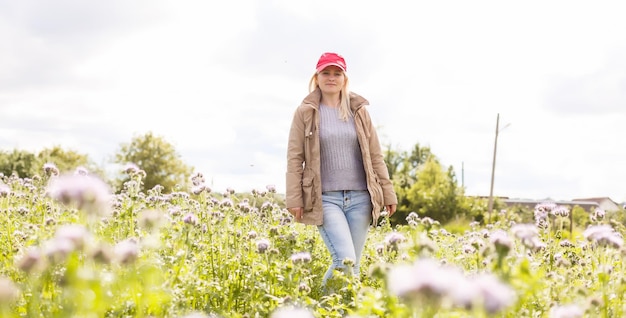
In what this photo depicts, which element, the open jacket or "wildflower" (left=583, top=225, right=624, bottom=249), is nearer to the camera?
"wildflower" (left=583, top=225, right=624, bottom=249)

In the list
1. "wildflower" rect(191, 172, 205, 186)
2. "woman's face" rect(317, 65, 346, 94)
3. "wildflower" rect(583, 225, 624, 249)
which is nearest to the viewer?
"wildflower" rect(583, 225, 624, 249)

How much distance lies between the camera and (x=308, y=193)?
600 cm

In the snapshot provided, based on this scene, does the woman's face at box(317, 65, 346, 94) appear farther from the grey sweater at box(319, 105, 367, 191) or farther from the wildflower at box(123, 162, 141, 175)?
the wildflower at box(123, 162, 141, 175)

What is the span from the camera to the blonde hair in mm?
6266

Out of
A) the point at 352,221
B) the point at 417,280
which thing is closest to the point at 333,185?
the point at 352,221

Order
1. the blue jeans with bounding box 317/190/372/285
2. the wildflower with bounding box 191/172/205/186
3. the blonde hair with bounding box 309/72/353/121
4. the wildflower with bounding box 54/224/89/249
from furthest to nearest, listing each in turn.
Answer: the wildflower with bounding box 191/172/205/186, the blonde hair with bounding box 309/72/353/121, the blue jeans with bounding box 317/190/372/285, the wildflower with bounding box 54/224/89/249

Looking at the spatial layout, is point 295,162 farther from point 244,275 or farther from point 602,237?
point 602,237

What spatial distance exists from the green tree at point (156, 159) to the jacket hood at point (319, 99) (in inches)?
1531

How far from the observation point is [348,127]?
6277 millimetres

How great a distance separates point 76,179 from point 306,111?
3.59m

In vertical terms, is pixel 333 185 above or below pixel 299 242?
above

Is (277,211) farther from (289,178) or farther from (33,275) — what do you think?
(33,275)

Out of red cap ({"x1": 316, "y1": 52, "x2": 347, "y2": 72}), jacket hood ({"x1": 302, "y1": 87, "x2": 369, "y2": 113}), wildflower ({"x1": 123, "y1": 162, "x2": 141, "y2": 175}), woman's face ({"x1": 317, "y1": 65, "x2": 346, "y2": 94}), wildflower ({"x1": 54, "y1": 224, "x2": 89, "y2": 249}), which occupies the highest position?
red cap ({"x1": 316, "y1": 52, "x2": 347, "y2": 72})

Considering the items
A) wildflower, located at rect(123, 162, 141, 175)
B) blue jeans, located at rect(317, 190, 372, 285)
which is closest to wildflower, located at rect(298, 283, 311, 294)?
blue jeans, located at rect(317, 190, 372, 285)
